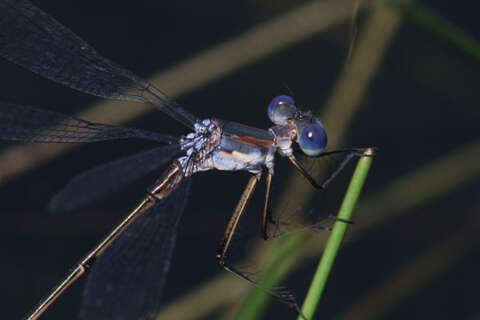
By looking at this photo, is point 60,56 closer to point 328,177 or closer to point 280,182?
point 328,177

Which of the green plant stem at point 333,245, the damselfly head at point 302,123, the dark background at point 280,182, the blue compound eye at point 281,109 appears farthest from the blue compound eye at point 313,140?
the dark background at point 280,182

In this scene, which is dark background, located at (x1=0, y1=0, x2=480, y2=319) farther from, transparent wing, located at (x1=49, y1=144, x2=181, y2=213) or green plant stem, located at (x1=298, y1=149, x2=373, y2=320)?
green plant stem, located at (x1=298, y1=149, x2=373, y2=320)

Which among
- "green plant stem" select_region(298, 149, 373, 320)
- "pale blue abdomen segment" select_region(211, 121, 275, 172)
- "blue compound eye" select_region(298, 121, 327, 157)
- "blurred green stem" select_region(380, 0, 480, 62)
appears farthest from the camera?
"pale blue abdomen segment" select_region(211, 121, 275, 172)

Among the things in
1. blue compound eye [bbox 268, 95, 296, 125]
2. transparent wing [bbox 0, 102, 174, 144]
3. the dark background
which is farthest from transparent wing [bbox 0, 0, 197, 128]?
the dark background

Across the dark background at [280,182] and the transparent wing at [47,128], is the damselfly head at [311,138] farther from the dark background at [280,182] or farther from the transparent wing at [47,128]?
the dark background at [280,182]

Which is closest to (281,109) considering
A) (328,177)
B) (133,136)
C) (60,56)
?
(328,177)

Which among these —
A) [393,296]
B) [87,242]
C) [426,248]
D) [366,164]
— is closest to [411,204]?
[426,248]

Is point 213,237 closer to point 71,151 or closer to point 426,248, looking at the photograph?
point 71,151
